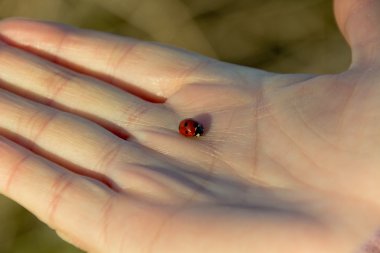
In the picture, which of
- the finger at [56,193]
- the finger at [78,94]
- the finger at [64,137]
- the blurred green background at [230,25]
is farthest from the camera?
the blurred green background at [230,25]

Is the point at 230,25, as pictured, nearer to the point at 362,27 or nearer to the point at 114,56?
the point at 114,56

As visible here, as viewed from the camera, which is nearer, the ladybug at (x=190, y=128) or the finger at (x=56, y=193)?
the finger at (x=56, y=193)

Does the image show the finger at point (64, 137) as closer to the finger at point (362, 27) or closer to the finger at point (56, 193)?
the finger at point (56, 193)

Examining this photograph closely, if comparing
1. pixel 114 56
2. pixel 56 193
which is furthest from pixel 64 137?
pixel 114 56

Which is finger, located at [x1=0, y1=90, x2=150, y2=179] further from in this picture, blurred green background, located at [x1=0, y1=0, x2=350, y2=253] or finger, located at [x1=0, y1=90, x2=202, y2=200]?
blurred green background, located at [x1=0, y1=0, x2=350, y2=253]

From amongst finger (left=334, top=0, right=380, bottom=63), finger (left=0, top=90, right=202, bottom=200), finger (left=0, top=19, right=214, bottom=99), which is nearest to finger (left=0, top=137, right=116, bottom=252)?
finger (left=0, top=90, right=202, bottom=200)

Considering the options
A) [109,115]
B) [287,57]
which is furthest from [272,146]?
[287,57]

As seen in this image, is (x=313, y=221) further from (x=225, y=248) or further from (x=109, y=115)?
(x=109, y=115)

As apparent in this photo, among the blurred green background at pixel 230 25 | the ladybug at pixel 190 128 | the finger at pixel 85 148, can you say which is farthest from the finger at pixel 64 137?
the blurred green background at pixel 230 25
